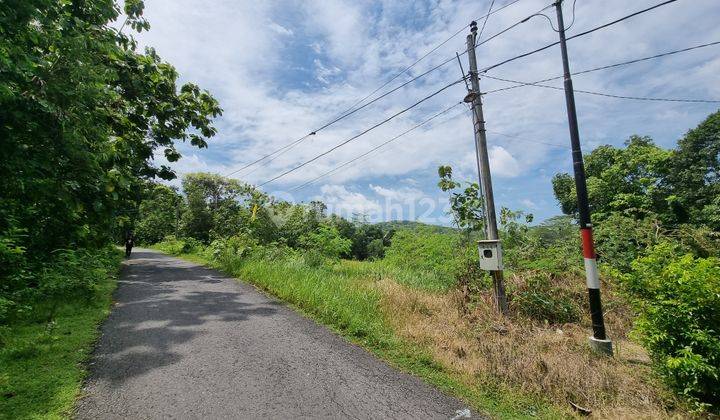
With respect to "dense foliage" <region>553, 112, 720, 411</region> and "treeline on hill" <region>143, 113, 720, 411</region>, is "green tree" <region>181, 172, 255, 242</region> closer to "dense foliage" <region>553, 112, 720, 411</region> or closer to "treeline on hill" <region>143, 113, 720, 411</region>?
"treeline on hill" <region>143, 113, 720, 411</region>

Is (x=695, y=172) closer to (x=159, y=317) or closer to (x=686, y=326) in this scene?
(x=686, y=326)

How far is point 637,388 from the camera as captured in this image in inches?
151

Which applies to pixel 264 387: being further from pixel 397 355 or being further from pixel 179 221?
pixel 179 221

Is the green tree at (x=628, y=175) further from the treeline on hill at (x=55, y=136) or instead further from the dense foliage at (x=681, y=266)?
the treeline on hill at (x=55, y=136)

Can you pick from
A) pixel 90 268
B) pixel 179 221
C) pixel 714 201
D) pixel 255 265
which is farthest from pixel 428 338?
pixel 179 221

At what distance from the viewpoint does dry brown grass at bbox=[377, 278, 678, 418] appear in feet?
12.2

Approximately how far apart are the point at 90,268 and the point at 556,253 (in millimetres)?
11401

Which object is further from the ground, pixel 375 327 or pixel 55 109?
pixel 55 109

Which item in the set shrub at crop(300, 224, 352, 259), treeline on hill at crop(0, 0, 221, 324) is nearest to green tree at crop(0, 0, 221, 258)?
treeline on hill at crop(0, 0, 221, 324)

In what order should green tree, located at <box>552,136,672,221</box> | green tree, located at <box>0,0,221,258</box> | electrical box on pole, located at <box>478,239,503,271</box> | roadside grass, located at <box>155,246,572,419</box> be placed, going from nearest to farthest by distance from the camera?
roadside grass, located at <box>155,246,572,419</box>
green tree, located at <box>0,0,221,258</box>
electrical box on pole, located at <box>478,239,503,271</box>
green tree, located at <box>552,136,672,221</box>

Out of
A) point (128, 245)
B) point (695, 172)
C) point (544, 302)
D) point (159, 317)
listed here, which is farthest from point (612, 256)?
point (128, 245)

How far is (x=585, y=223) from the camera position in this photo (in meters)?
5.72

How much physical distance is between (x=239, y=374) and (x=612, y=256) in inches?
374

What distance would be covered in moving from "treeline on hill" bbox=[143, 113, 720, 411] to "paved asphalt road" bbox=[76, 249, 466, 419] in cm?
113
